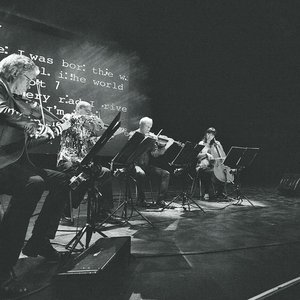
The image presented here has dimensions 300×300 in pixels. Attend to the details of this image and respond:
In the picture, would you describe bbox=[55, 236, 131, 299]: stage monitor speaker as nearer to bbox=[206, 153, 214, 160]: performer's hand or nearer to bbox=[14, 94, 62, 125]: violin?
bbox=[14, 94, 62, 125]: violin

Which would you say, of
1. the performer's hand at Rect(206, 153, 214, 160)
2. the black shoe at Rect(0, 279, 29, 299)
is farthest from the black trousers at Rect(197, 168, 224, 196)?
the black shoe at Rect(0, 279, 29, 299)

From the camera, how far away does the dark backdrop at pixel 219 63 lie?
730cm

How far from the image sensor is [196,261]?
2.64 meters

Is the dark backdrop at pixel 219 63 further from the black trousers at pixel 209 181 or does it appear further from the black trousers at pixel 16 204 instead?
the black trousers at pixel 16 204

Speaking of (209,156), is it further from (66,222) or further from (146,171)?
(66,222)

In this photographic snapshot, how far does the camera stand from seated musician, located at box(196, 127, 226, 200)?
20.9 ft

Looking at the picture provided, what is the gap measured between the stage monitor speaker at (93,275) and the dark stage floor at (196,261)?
0.4 inches

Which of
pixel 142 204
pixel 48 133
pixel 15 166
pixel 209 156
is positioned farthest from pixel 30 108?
pixel 209 156

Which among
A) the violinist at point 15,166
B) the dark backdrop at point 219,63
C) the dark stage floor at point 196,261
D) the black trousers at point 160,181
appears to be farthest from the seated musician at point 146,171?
the violinist at point 15,166

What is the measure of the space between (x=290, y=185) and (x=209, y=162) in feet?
6.63

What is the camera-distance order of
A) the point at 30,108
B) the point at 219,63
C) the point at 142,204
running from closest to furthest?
1. the point at 30,108
2. the point at 142,204
3. the point at 219,63

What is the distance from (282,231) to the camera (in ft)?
12.4

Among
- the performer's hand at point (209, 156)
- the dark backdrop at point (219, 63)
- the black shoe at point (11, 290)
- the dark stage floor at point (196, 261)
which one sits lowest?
the dark stage floor at point (196, 261)

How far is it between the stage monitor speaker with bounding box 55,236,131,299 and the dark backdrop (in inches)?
203
